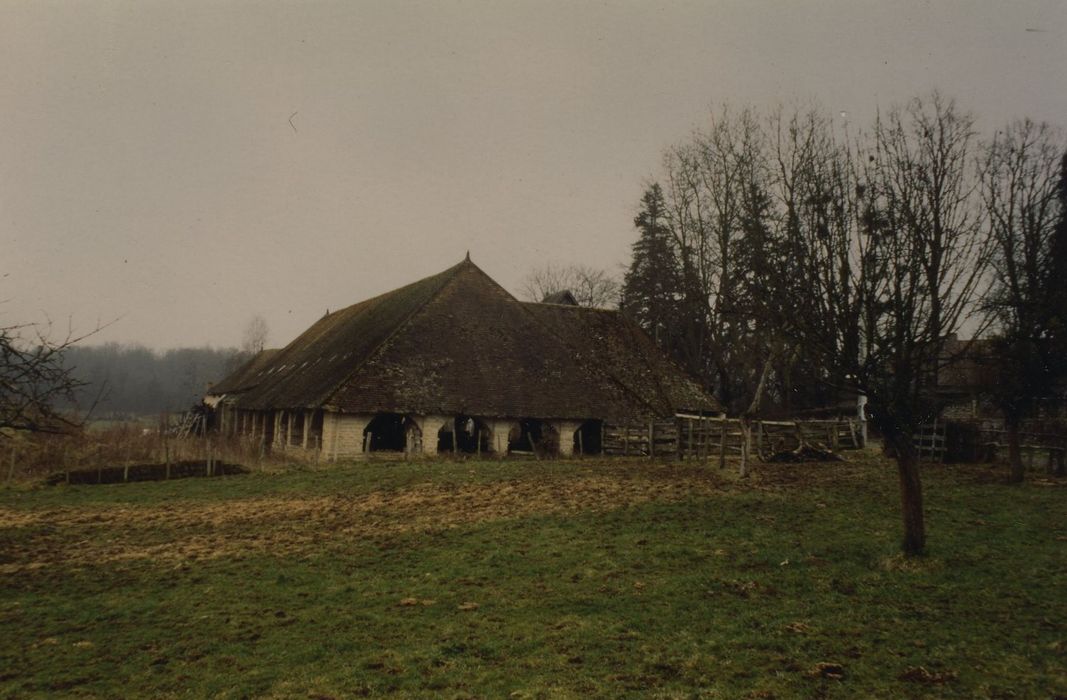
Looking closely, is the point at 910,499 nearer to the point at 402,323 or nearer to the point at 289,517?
the point at 289,517

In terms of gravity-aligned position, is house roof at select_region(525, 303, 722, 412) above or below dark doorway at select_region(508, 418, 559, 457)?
above

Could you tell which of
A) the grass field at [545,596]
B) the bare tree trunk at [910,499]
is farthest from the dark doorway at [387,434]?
the bare tree trunk at [910,499]

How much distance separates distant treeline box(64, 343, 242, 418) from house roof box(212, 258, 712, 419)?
2841 inches

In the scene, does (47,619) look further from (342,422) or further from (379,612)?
(342,422)

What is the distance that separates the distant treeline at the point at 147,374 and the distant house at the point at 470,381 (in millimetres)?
72899

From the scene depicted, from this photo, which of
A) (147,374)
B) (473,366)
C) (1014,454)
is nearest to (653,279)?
(473,366)

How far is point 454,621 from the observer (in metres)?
8.63

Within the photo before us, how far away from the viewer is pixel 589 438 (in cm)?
3020

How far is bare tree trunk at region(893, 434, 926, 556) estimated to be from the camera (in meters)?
10.8

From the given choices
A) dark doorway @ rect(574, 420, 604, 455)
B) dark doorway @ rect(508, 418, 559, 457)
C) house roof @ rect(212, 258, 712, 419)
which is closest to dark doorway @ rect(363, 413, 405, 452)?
house roof @ rect(212, 258, 712, 419)

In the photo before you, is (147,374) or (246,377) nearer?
(246,377)

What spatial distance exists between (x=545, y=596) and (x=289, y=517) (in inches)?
339

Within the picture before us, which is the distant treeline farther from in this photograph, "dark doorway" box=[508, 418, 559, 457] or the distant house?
"dark doorway" box=[508, 418, 559, 457]

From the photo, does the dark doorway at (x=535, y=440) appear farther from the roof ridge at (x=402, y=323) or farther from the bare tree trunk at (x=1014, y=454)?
the bare tree trunk at (x=1014, y=454)
